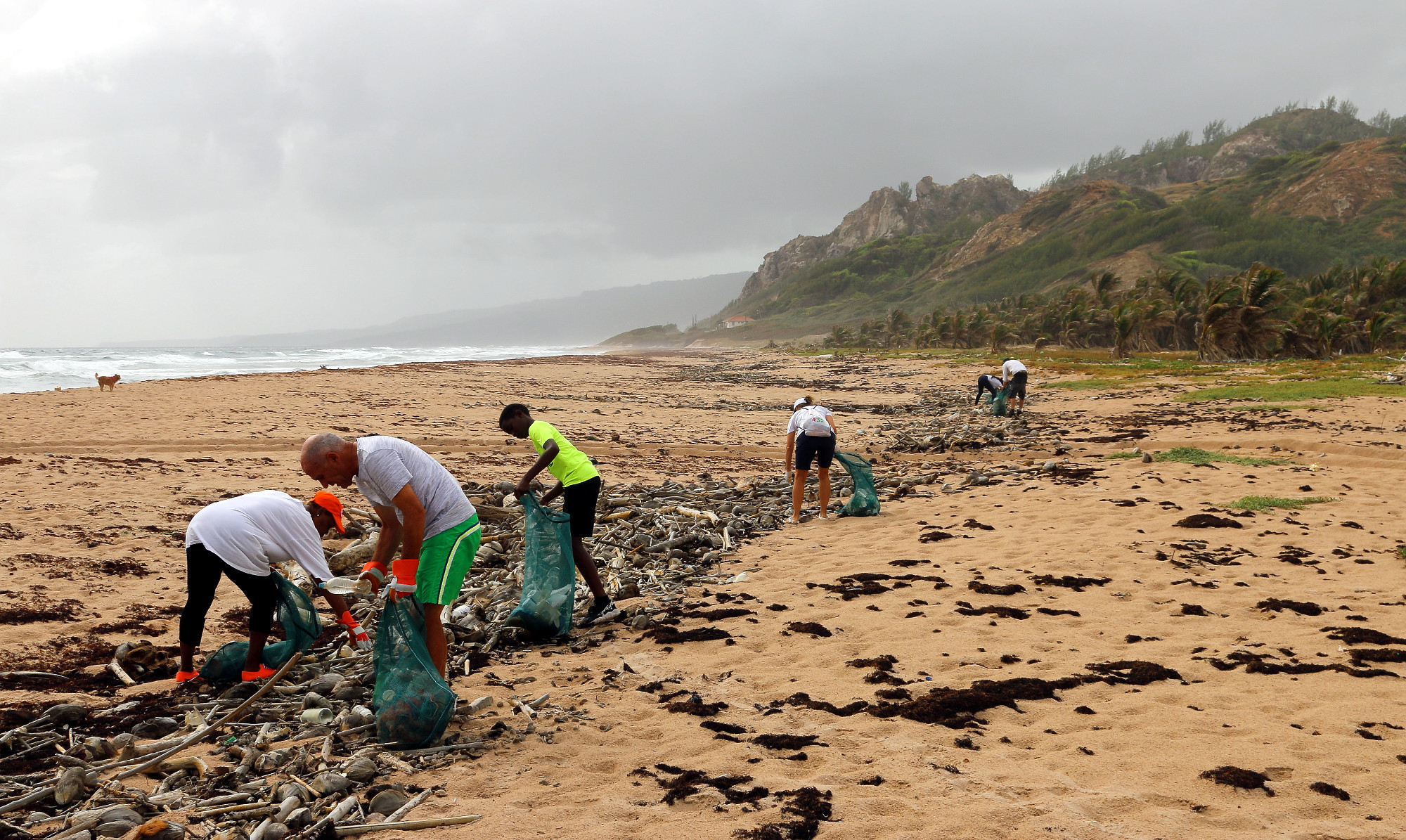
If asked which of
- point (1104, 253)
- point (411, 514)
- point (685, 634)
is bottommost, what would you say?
point (685, 634)

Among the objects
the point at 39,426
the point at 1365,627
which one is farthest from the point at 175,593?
the point at 39,426

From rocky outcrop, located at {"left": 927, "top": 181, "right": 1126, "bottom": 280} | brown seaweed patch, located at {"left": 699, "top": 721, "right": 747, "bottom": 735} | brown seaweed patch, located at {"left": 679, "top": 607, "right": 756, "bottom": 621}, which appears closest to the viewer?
brown seaweed patch, located at {"left": 699, "top": 721, "right": 747, "bottom": 735}

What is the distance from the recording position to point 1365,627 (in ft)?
15.3

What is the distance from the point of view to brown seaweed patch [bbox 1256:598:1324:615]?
16.5 ft

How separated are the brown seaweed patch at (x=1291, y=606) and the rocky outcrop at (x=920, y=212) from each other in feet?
549

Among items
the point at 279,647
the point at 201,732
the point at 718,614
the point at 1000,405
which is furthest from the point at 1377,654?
the point at 1000,405

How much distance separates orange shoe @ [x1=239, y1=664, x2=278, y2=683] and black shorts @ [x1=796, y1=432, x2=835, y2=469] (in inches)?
227

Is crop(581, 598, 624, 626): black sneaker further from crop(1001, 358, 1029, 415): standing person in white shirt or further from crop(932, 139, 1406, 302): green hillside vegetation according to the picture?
crop(932, 139, 1406, 302): green hillside vegetation

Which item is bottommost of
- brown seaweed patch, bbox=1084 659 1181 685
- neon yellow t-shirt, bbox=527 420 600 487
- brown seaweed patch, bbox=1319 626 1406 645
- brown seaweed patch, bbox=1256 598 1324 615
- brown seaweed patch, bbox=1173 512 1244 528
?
brown seaweed patch, bbox=1084 659 1181 685

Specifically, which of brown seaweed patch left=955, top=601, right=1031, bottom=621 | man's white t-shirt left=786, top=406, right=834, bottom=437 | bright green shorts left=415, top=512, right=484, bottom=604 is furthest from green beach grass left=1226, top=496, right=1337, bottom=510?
bright green shorts left=415, top=512, right=484, bottom=604

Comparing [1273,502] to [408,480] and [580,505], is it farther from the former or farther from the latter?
[408,480]

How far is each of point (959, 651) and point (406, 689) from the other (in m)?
3.42

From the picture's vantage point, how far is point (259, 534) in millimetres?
4395

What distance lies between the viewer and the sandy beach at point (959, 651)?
9.83 ft
